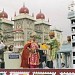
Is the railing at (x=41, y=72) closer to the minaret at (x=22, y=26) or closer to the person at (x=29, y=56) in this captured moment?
the person at (x=29, y=56)

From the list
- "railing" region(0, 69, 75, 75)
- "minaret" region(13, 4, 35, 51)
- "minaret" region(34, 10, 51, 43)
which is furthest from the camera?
"minaret" region(34, 10, 51, 43)

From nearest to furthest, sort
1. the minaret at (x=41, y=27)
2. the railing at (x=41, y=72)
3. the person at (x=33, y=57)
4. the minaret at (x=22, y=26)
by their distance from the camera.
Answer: the railing at (x=41, y=72) → the person at (x=33, y=57) → the minaret at (x=22, y=26) → the minaret at (x=41, y=27)

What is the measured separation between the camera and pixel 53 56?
1141cm

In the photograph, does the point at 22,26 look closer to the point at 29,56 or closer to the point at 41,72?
the point at 29,56

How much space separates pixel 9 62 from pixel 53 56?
10.9 ft

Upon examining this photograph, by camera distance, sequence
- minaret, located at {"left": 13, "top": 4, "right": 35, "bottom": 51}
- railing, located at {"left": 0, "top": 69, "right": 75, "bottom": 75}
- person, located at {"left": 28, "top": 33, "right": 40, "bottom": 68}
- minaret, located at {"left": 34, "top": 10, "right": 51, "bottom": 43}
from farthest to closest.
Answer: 1. minaret, located at {"left": 34, "top": 10, "right": 51, "bottom": 43}
2. minaret, located at {"left": 13, "top": 4, "right": 35, "bottom": 51}
3. person, located at {"left": 28, "top": 33, "right": 40, "bottom": 68}
4. railing, located at {"left": 0, "top": 69, "right": 75, "bottom": 75}

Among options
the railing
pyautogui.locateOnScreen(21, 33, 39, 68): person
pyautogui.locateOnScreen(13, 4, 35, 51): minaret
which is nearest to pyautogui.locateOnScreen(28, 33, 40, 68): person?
pyautogui.locateOnScreen(21, 33, 39, 68): person

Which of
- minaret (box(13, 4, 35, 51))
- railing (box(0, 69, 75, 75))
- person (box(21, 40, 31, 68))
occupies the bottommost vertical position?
railing (box(0, 69, 75, 75))

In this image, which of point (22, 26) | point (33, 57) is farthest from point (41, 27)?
point (33, 57)

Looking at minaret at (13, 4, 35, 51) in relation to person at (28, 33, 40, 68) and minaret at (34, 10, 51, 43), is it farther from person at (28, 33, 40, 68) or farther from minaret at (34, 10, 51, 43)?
person at (28, 33, 40, 68)

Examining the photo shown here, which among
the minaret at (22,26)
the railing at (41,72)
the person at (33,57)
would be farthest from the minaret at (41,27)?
the railing at (41,72)

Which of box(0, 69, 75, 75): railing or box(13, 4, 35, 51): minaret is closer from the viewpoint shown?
box(0, 69, 75, 75): railing

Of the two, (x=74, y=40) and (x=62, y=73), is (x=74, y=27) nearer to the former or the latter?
(x=74, y=40)

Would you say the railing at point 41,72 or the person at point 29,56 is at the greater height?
the person at point 29,56
